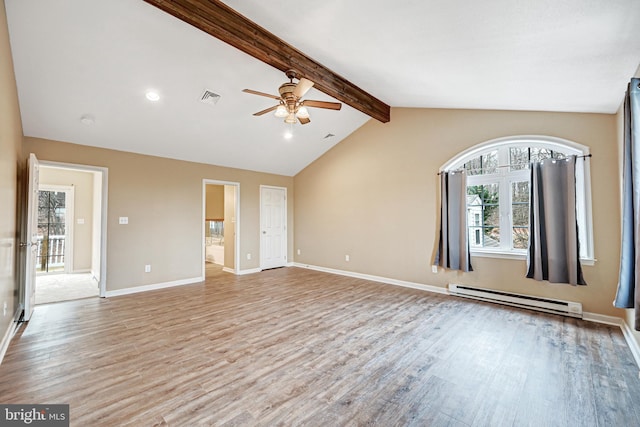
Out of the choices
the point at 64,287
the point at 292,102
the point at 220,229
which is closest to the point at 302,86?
the point at 292,102

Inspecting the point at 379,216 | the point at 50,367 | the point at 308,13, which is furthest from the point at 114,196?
the point at 379,216

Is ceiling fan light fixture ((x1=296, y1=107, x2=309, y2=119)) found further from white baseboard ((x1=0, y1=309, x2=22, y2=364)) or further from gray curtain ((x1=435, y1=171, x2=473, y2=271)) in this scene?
white baseboard ((x1=0, y1=309, x2=22, y2=364))

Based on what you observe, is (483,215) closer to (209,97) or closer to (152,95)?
(209,97)

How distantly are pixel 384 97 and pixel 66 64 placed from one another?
4185mm

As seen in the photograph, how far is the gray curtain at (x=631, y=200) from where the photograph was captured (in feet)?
6.66

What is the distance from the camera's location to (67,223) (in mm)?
6516

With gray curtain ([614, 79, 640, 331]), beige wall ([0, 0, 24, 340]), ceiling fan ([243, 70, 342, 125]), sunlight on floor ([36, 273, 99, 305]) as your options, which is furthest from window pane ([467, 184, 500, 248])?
sunlight on floor ([36, 273, 99, 305])

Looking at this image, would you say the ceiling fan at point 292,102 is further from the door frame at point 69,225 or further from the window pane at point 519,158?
the door frame at point 69,225

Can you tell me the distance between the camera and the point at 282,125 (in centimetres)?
506

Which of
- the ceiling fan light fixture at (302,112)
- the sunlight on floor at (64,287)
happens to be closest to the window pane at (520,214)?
the ceiling fan light fixture at (302,112)

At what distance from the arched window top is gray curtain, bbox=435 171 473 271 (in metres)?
0.25

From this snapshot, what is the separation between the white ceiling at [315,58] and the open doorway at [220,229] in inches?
77.8

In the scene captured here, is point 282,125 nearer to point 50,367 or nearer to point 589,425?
point 50,367

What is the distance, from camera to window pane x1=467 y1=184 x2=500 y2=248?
13.9 feet
